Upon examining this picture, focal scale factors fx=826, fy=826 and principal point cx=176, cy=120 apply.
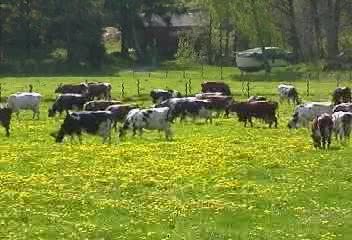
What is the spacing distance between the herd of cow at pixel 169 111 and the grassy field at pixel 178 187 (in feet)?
2.98

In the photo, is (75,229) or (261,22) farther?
(261,22)

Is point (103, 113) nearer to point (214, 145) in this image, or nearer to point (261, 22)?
point (214, 145)

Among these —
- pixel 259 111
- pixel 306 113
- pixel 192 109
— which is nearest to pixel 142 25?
pixel 192 109

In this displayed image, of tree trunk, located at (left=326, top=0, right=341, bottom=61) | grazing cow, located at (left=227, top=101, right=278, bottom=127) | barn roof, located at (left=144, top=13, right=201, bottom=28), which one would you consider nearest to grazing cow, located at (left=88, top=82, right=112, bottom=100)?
grazing cow, located at (left=227, top=101, right=278, bottom=127)

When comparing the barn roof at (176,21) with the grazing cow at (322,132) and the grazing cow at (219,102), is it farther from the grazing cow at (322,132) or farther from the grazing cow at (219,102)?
the grazing cow at (322,132)

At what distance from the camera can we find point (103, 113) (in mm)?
38625

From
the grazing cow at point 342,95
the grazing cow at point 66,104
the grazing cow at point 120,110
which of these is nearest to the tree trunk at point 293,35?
the grazing cow at point 342,95

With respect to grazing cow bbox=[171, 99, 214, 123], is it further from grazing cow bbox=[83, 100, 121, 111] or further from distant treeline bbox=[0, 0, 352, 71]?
distant treeline bbox=[0, 0, 352, 71]

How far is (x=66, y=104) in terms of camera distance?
53.0 metres

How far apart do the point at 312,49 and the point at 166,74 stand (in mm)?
22535

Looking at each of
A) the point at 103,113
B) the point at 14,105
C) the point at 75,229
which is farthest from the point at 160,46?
the point at 75,229

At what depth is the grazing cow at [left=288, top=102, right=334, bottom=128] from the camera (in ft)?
146

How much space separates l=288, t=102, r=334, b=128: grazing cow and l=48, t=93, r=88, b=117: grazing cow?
15169mm

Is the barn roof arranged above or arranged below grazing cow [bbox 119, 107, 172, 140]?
above
